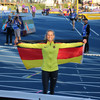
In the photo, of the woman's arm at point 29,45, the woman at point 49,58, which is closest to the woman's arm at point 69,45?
the woman at point 49,58

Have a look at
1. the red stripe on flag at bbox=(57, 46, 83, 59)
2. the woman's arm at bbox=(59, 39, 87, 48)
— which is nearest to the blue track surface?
the red stripe on flag at bbox=(57, 46, 83, 59)

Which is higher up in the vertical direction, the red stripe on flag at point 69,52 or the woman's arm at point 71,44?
the woman's arm at point 71,44

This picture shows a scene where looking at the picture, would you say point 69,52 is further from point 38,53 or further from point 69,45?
point 38,53

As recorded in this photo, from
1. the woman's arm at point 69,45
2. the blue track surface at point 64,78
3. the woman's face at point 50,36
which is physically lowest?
the blue track surface at point 64,78

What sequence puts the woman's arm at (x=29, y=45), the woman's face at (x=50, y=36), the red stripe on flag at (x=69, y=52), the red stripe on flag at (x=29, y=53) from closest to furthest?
1. the woman's face at (x=50, y=36)
2. the woman's arm at (x=29, y=45)
3. the red stripe on flag at (x=29, y=53)
4. the red stripe on flag at (x=69, y=52)

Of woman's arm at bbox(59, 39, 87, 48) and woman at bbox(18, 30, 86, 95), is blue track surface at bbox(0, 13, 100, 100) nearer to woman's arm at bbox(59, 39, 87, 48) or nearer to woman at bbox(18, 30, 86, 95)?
woman's arm at bbox(59, 39, 87, 48)

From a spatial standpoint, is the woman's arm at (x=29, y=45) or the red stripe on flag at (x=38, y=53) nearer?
the woman's arm at (x=29, y=45)

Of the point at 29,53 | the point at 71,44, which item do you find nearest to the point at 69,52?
the point at 71,44

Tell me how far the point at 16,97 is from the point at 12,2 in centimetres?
10040

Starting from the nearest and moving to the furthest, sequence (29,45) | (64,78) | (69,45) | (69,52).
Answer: (29,45) < (69,45) < (69,52) < (64,78)

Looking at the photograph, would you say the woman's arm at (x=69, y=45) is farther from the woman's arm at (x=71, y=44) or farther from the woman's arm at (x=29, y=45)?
the woman's arm at (x=29, y=45)

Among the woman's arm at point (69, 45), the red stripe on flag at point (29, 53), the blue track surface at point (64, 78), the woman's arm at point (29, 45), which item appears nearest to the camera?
the woman's arm at point (29, 45)

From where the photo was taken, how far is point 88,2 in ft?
372

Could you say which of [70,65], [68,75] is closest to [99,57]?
[70,65]
